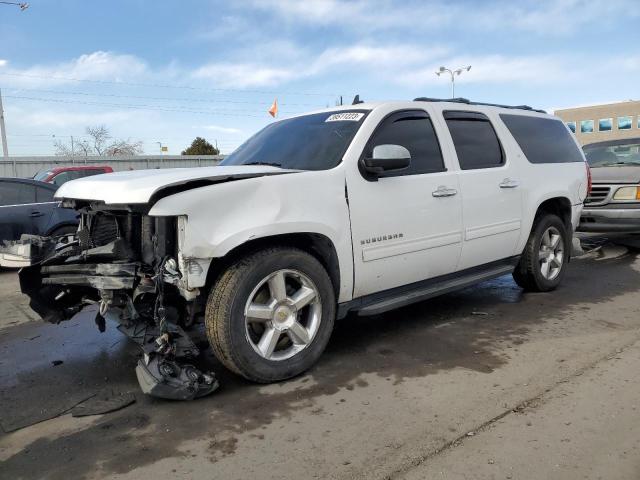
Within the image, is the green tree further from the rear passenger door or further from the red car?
the rear passenger door

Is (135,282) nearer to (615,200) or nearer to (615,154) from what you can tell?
(615,200)

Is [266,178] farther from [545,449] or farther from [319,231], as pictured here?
[545,449]

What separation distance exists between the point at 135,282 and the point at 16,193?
6.03 m

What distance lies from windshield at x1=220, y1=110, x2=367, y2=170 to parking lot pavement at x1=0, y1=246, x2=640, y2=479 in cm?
147

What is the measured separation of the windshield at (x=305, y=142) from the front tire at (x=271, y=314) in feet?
2.64

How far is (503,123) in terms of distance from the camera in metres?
5.09

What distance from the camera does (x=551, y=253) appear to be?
18.4ft

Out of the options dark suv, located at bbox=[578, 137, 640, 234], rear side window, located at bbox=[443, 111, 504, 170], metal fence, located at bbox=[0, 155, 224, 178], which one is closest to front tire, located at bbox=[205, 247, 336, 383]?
rear side window, located at bbox=[443, 111, 504, 170]

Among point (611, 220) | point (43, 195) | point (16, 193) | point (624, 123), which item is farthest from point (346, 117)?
point (624, 123)

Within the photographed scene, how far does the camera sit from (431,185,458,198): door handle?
4.13 metres

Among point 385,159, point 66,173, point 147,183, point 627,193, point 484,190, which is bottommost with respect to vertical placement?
point 627,193

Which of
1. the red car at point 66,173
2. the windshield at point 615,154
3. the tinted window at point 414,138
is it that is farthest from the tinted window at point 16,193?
the windshield at point 615,154

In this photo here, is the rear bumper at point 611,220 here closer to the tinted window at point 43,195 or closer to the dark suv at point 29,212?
the dark suv at point 29,212

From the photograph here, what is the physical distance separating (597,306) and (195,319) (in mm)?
3914
